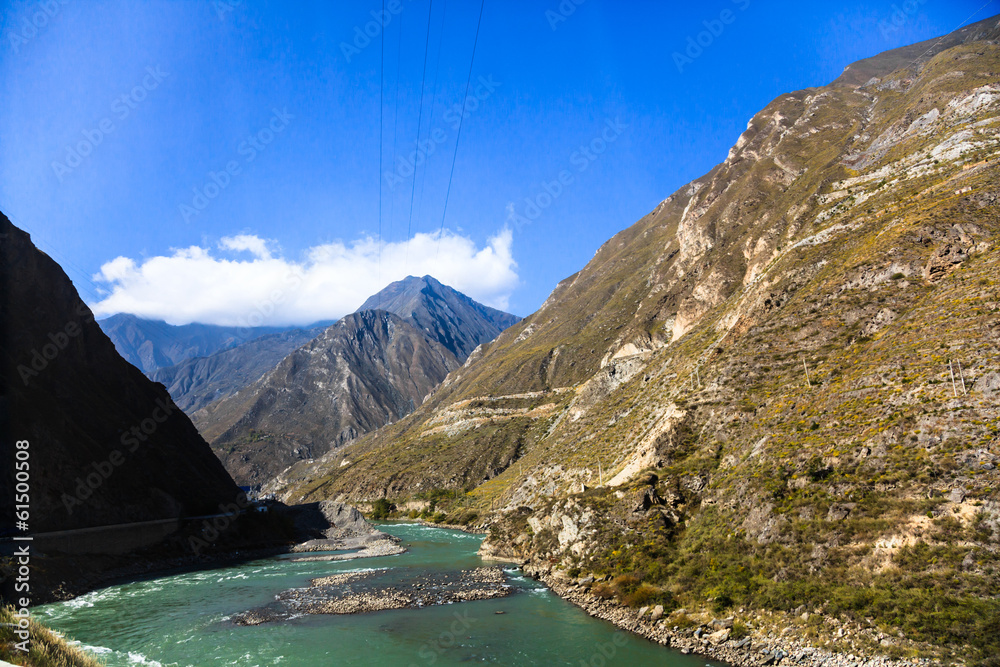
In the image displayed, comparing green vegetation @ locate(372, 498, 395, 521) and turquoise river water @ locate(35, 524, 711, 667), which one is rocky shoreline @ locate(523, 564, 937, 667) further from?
green vegetation @ locate(372, 498, 395, 521)

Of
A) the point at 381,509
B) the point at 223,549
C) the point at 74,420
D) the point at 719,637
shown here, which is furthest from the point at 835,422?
the point at 381,509

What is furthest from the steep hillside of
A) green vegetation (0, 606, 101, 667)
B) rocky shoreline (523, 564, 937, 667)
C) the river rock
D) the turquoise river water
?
green vegetation (0, 606, 101, 667)

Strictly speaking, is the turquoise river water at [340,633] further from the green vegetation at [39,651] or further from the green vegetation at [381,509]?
the green vegetation at [381,509]

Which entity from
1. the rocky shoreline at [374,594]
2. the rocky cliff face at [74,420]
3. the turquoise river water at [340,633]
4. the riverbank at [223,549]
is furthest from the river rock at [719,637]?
the rocky cliff face at [74,420]

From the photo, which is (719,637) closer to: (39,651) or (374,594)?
(374,594)

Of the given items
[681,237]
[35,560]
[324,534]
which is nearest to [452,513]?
[324,534]
